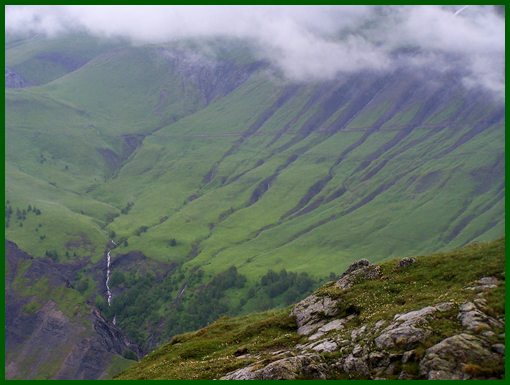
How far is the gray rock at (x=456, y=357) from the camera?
5334 cm

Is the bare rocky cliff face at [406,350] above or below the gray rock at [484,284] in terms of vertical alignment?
below

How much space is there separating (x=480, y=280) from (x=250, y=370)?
84.2 feet

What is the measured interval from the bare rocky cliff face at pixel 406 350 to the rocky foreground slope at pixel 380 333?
88 millimetres

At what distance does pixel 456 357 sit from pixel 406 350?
4.93 m

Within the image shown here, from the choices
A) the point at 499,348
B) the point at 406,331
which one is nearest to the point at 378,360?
the point at 406,331

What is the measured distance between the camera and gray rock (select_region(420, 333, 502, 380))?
53344 millimetres

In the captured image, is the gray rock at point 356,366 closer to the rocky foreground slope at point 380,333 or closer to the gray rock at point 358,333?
the rocky foreground slope at point 380,333

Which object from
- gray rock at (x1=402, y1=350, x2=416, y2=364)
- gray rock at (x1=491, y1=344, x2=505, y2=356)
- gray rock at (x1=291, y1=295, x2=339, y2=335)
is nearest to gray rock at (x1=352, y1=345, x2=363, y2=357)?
gray rock at (x1=402, y1=350, x2=416, y2=364)

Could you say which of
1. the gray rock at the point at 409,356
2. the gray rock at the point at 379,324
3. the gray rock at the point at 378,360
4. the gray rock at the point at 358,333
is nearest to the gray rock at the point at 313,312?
the gray rock at the point at 358,333

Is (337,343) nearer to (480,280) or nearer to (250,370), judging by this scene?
(250,370)

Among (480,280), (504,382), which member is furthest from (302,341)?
(504,382)

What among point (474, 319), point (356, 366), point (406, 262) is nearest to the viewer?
point (474, 319)

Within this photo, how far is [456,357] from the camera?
179 ft

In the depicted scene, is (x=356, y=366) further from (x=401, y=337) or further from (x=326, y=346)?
(x=326, y=346)
